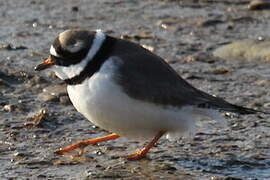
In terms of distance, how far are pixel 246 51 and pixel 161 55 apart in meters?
0.93

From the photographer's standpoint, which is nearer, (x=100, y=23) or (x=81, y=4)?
(x=100, y=23)

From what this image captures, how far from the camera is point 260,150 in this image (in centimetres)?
654

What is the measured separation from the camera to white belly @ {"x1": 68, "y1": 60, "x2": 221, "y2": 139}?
6.09 metres

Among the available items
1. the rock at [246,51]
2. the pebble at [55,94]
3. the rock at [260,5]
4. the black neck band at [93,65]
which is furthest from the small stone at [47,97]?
the rock at [260,5]

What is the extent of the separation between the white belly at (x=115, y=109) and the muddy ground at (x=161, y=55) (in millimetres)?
278

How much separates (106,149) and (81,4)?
5.32 m

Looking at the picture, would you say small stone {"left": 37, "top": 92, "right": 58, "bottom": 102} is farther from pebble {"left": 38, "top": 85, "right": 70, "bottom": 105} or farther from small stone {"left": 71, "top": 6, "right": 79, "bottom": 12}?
small stone {"left": 71, "top": 6, "right": 79, "bottom": 12}

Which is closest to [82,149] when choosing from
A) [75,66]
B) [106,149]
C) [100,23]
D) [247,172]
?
[106,149]

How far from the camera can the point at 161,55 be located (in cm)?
930

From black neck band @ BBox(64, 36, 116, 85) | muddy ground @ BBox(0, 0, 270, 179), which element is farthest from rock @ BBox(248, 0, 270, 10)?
black neck band @ BBox(64, 36, 116, 85)

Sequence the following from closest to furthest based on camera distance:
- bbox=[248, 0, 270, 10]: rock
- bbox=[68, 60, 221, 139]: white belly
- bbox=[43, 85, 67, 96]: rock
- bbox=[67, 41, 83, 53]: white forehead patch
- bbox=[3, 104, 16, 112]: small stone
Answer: bbox=[68, 60, 221, 139]: white belly < bbox=[67, 41, 83, 53]: white forehead patch < bbox=[3, 104, 16, 112]: small stone < bbox=[43, 85, 67, 96]: rock < bbox=[248, 0, 270, 10]: rock

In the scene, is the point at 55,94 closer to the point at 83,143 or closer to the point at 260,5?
the point at 83,143

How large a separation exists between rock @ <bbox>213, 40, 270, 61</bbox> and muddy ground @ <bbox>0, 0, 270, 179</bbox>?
3.9 inches

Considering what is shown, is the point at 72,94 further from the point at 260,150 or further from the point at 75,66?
the point at 260,150
